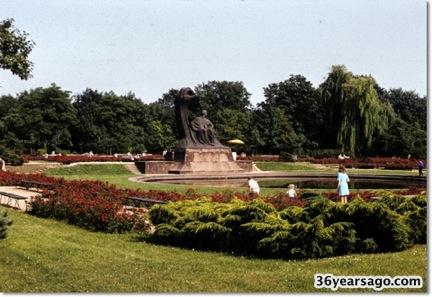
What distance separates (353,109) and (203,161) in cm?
1876

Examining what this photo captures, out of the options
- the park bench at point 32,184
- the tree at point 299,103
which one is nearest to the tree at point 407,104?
the tree at point 299,103

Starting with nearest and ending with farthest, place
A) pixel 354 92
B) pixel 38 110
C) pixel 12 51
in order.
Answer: pixel 12 51
pixel 354 92
pixel 38 110

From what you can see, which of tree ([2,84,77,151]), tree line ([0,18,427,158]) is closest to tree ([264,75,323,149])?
tree line ([0,18,427,158])

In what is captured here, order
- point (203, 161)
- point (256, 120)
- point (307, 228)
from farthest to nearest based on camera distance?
point (256, 120) < point (203, 161) < point (307, 228)

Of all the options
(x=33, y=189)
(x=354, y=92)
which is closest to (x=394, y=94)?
(x=354, y=92)

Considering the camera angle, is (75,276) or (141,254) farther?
(141,254)

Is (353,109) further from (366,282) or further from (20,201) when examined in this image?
(366,282)

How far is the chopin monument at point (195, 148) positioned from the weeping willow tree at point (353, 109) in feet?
51.8

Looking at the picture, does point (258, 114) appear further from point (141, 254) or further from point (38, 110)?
point (141, 254)

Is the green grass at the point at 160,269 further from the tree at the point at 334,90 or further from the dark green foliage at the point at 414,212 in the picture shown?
the tree at the point at 334,90

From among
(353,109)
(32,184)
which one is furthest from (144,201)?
(353,109)

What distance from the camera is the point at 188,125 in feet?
109

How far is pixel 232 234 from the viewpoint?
8.92 metres

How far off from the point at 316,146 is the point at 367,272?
54652 mm
